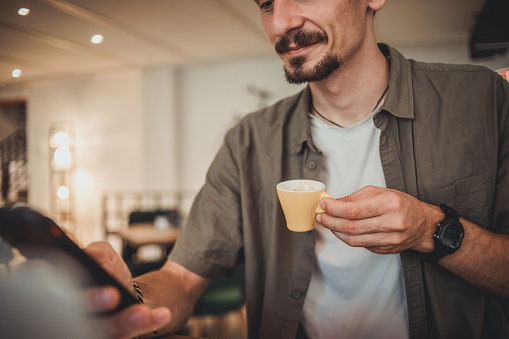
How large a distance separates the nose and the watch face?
648mm

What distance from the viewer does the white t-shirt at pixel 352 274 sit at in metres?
0.92

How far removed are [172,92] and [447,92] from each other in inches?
169

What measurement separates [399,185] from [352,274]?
305 mm

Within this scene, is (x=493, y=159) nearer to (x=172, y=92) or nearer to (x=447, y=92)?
(x=447, y=92)

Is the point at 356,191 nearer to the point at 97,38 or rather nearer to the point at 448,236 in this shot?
the point at 448,236

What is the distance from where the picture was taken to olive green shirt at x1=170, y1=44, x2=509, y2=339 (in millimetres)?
870

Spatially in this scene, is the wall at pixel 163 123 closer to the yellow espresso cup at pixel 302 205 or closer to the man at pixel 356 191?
the man at pixel 356 191

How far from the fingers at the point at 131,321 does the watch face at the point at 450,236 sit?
630 millimetres

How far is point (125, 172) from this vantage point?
5062mm

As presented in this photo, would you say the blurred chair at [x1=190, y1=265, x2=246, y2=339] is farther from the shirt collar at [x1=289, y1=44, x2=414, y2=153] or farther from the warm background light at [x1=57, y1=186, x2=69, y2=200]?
the shirt collar at [x1=289, y1=44, x2=414, y2=153]

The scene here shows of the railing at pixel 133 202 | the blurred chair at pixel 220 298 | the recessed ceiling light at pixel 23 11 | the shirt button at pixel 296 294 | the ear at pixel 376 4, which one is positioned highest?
the ear at pixel 376 4

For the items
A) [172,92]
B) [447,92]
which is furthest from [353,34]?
[172,92]

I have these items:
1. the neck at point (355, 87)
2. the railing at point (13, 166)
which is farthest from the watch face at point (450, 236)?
the railing at point (13, 166)

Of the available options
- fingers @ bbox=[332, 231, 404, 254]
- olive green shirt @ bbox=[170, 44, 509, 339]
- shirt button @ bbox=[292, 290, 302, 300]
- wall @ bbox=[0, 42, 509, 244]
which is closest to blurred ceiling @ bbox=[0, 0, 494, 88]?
olive green shirt @ bbox=[170, 44, 509, 339]
